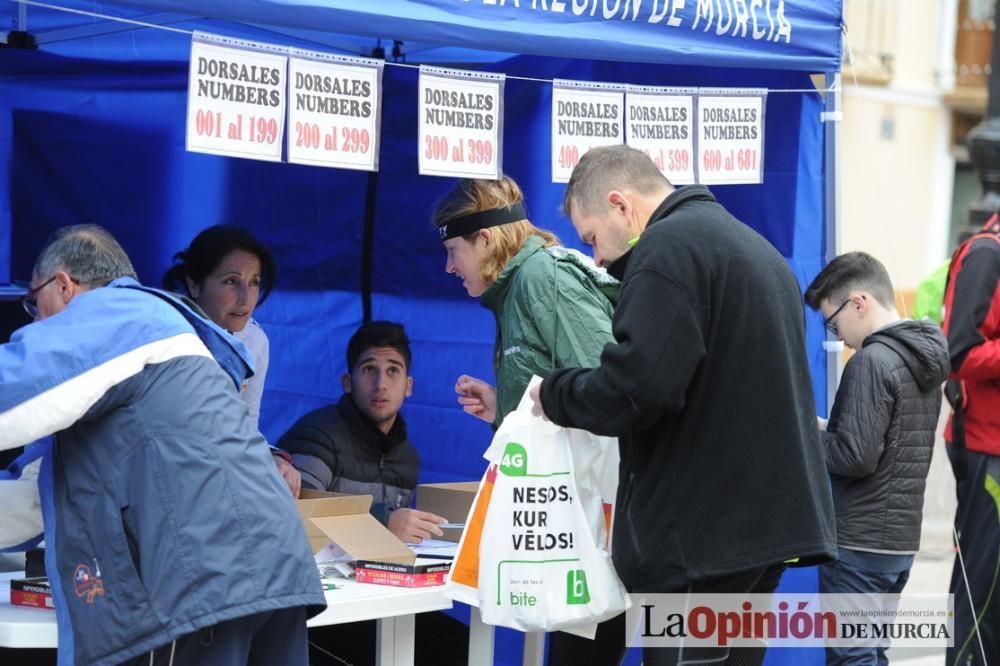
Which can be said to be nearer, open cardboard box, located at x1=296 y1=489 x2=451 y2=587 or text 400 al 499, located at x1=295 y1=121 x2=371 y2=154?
open cardboard box, located at x1=296 y1=489 x2=451 y2=587

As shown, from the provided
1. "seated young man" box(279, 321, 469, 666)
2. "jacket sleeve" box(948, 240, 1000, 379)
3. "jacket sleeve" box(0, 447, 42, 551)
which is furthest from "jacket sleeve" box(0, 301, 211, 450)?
"jacket sleeve" box(948, 240, 1000, 379)

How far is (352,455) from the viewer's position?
180 inches

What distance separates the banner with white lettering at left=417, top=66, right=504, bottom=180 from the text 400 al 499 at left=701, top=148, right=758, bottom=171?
84cm

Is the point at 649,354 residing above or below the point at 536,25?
below

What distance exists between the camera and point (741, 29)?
14.1 ft

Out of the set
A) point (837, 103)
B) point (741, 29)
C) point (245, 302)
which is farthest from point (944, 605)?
point (245, 302)

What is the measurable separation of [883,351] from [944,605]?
1585mm

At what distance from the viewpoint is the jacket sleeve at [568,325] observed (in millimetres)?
3525

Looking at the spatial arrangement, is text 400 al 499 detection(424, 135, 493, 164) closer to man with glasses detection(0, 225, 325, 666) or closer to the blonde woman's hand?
the blonde woman's hand

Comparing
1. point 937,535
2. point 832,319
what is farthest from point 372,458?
point 937,535

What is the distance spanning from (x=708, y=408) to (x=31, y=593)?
1.54 m

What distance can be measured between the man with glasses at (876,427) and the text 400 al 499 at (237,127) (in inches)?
70.2

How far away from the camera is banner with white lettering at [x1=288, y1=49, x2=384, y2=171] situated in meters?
3.63

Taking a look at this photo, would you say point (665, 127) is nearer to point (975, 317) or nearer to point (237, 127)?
point (975, 317)
